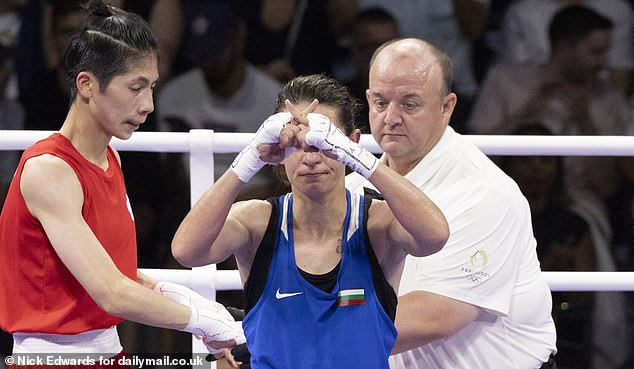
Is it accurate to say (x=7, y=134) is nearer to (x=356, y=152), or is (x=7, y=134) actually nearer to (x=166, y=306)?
(x=166, y=306)

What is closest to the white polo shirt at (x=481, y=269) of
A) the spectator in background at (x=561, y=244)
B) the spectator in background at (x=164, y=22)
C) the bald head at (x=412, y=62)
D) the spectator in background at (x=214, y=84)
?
the bald head at (x=412, y=62)

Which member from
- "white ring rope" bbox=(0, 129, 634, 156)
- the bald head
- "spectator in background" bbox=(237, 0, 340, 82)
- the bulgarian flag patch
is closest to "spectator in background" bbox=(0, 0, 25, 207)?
"spectator in background" bbox=(237, 0, 340, 82)

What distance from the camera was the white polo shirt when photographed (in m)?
2.68

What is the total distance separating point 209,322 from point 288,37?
94.4 inches

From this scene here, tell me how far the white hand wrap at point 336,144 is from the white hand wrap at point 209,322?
56 cm

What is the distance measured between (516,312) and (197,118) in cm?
210

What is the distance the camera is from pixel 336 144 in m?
2.09

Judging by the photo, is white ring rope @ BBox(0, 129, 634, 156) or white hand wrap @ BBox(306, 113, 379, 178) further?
white ring rope @ BBox(0, 129, 634, 156)

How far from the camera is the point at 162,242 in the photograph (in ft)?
13.6

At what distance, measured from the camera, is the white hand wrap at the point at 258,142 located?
2090 mm

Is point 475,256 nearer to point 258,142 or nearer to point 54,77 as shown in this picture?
point 258,142

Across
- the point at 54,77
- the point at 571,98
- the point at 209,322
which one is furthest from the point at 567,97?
the point at 209,322

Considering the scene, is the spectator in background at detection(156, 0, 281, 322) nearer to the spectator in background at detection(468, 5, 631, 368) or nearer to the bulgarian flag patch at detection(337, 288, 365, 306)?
the spectator in background at detection(468, 5, 631, 368)

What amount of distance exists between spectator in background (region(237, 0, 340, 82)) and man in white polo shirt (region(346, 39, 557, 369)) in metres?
1.70
